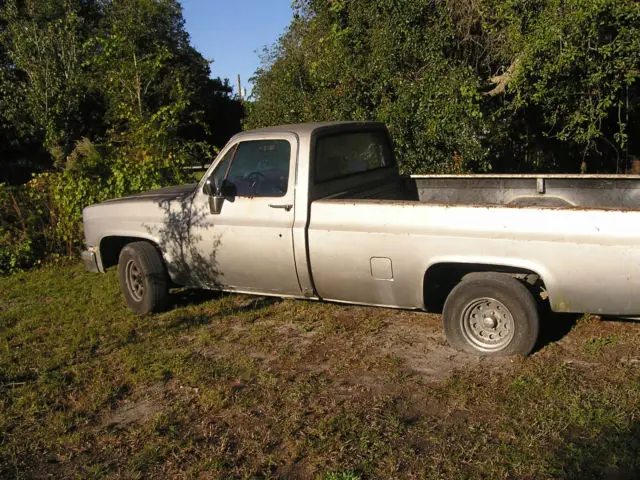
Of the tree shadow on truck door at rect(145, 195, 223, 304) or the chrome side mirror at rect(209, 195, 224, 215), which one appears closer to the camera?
the chrome side mirror at rect(209, 195, 224, 215)

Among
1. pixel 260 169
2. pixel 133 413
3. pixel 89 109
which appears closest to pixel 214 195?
pixel 260 169

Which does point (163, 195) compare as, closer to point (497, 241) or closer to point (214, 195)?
point (214, 195)

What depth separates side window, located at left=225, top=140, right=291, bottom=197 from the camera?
5.34 metres

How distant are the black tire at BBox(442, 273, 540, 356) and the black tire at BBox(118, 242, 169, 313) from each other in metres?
2.95

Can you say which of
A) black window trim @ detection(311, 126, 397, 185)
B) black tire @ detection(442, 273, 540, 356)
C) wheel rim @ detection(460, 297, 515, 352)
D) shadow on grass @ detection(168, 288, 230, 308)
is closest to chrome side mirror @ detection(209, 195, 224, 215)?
black window trim @ detection(311, 126, 397, 185)

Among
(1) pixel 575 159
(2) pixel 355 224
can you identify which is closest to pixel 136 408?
(2) pixel 355 224

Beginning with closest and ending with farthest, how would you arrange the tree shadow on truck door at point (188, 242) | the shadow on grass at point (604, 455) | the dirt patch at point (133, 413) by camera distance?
the shadow on grass at point (604, 455) < the dirt patch at point (133, 413) < the tree shadow on truck door at point (188, 242)

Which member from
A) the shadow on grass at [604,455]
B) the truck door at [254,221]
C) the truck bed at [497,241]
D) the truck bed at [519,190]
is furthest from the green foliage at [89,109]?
the shadow on grass at [604,455]

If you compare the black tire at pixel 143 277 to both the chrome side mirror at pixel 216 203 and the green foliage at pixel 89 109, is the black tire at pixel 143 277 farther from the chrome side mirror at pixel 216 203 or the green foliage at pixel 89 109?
the green foliage at pixel 89 109

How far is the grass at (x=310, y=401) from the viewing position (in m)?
3.44

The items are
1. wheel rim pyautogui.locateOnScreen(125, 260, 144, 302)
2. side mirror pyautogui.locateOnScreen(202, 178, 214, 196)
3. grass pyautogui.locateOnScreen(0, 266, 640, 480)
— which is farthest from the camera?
wheel rim pyautogui.locateOnScreen(125, 260, 144, 302)

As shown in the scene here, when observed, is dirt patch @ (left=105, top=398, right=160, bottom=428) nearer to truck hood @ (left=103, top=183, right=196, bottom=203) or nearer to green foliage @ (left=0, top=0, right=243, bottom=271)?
truck hood @ (left=103, top=183, right=196, bottom=203)

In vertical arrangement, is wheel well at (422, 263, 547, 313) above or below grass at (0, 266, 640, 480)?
above

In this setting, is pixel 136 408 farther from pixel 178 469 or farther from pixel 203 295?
pixel 203 295
